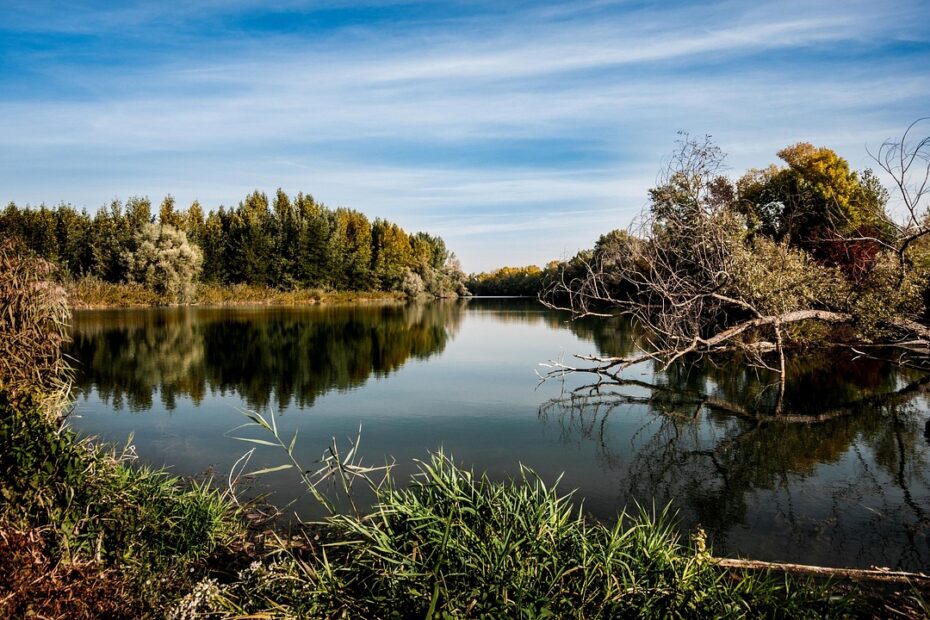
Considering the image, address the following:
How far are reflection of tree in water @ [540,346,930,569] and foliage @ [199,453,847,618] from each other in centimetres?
256

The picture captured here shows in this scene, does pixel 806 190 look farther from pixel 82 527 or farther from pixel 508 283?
pixel 508 283

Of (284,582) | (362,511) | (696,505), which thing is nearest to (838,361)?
(696,505)

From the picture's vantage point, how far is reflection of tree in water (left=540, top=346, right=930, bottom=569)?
6492 mm

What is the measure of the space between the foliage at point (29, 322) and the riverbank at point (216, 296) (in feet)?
90.2

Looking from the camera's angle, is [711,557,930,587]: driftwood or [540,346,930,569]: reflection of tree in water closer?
[711,557,930,587]: driftwood

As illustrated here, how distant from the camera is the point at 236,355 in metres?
19.7

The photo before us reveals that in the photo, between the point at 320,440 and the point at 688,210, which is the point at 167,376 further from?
the point at 688,210

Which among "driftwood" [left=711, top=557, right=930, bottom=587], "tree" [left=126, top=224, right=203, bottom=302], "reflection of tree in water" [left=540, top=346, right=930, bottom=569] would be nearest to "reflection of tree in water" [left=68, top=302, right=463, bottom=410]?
"reflection of tree in water" [left=540, top=346, right=930, bottom=569]

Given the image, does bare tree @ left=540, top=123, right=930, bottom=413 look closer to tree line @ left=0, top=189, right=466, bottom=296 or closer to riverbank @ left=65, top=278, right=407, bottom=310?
riverbank @ left=65, top=278, right=407, bottom=310

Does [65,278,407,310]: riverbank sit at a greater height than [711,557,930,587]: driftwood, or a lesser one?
greater

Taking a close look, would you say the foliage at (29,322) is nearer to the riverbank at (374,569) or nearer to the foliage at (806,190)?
the riverbank at (374,569)

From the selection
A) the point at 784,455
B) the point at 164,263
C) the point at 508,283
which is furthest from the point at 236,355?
the point at 508,283

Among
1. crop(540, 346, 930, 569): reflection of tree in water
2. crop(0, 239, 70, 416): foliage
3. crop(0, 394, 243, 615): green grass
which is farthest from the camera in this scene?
crop(540, 346, 930, 569): reflection of tree in water

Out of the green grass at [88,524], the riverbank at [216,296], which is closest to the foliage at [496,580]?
the green grass at [88,524]
